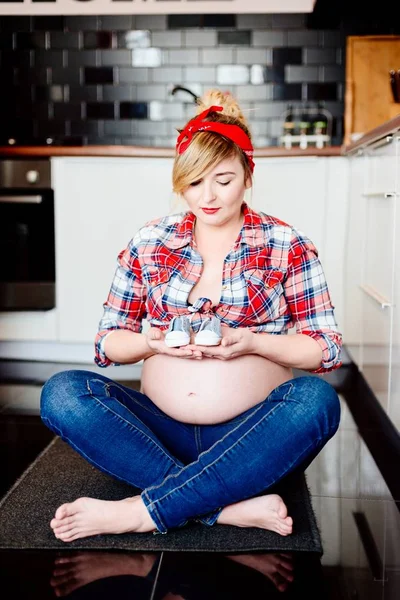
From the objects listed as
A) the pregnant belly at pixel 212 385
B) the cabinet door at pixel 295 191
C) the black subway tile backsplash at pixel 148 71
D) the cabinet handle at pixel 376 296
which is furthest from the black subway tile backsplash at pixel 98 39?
the pregnant belly at pixel 212 385

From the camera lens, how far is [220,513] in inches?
64.7

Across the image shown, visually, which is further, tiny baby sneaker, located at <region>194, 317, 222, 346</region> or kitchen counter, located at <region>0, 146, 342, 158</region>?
kitchen counter, located at <region>0, 146, 342, 158</region>

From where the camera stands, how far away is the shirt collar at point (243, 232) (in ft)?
5.69

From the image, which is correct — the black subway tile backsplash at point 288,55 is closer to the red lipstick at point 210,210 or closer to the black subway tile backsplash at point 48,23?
the black subway tile backsplash at point 48,23

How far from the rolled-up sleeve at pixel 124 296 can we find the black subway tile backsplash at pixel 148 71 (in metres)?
2.60

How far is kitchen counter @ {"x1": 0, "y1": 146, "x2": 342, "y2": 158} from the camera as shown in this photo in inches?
126

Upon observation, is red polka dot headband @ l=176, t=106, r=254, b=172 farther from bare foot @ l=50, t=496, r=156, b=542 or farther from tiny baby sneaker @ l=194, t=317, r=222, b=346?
bare foot @ l=50, t=496, r=156, b=542

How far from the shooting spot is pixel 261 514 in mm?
1613

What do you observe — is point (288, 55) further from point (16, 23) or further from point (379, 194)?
point (379, 194)

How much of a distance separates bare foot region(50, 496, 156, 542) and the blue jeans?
1.3 inches

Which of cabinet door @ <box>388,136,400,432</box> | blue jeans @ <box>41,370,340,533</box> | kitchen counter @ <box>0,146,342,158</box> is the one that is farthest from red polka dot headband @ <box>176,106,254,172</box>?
kitchen counter @ <box>0,146,342,158</box>

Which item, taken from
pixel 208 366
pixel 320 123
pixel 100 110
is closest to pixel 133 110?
pixel 100 110

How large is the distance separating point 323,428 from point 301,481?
422mm

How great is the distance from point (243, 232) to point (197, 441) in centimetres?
48
